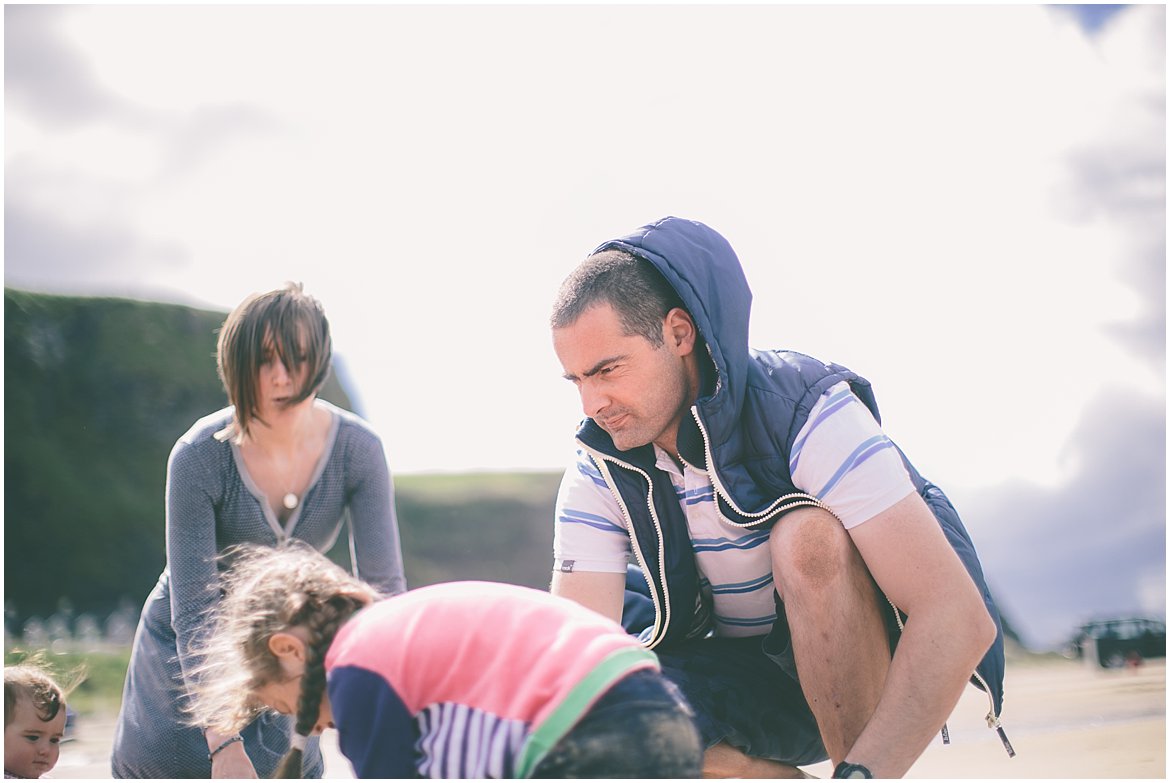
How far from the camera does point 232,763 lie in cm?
298

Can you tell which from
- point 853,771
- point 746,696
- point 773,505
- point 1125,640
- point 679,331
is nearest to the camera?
point 853,771

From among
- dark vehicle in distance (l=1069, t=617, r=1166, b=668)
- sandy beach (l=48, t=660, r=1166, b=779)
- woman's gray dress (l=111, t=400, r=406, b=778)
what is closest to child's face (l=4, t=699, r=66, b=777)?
woman's gray dress (l=111, t=400, r=406, b=778)

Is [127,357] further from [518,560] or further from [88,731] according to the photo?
[88,731]

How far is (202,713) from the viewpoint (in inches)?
116

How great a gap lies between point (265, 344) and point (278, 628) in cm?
109

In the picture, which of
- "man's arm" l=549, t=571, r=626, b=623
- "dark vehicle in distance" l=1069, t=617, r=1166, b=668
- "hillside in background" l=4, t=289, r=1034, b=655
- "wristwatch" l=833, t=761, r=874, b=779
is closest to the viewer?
"wristwatch" l=833, t=761, r=874, b=779

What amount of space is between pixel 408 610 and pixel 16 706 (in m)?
2.11

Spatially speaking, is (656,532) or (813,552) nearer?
(813,552)

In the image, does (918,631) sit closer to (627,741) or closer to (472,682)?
(627,741)

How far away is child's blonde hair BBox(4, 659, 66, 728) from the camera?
3426 millimetres

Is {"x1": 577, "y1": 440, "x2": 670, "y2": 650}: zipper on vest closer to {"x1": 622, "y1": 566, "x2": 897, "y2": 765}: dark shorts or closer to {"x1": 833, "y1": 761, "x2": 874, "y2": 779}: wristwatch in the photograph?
{"x1": 622, "y1": 566, "x2": 897, "y2": 765}: dark shorts

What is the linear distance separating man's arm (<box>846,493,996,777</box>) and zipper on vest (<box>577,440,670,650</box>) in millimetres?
575

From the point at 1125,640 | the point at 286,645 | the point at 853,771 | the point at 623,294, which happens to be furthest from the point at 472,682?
the point at 1125,640

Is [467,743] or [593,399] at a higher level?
[593,399]
